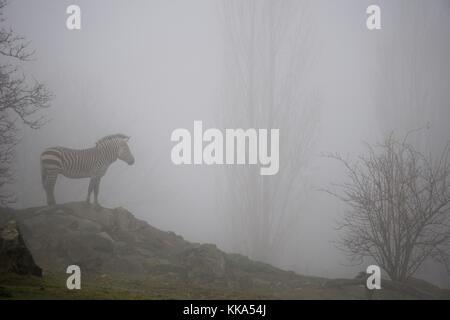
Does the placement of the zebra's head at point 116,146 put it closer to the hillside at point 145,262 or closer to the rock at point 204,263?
the hillside at point 145,262

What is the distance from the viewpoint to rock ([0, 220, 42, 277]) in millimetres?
4680

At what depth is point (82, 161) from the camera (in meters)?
9.56

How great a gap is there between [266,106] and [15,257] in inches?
547

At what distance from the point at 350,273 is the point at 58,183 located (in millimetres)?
17643

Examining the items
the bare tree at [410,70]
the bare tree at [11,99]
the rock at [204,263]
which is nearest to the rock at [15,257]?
the rock at [204,263]

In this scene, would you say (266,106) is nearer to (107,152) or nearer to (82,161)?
(107,152)

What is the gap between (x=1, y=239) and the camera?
4.91m

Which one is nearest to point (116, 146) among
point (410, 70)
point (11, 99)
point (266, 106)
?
point (11, 99)

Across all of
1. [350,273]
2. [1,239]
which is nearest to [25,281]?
[1,239]

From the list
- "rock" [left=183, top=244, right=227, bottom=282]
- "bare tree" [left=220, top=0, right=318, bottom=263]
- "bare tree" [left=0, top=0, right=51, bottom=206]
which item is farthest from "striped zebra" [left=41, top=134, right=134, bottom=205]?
"bare tree" [left=220, top=0, right=318, bottom=263]

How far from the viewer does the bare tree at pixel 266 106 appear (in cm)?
1541

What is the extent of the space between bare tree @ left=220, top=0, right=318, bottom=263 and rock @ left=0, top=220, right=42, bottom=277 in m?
11.0

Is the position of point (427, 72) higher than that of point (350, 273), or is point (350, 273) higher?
point (427, 72)
